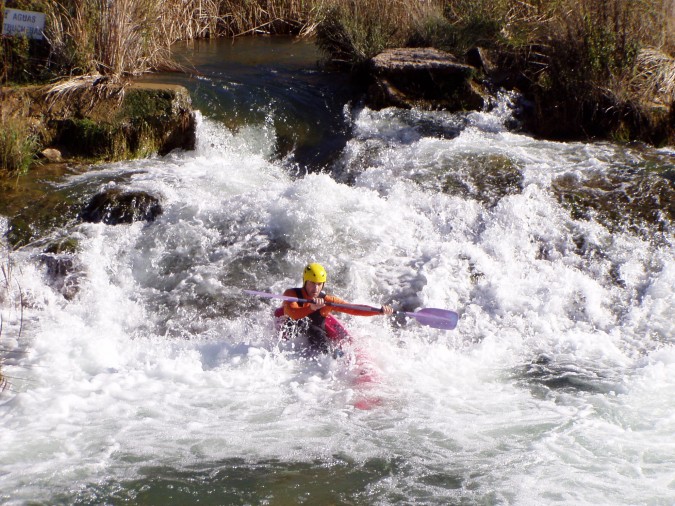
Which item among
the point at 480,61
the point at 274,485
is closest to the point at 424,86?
the point at 480,61

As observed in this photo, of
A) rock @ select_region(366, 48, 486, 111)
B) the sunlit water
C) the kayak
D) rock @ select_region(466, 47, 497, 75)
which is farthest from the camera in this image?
rock @ select_region(466, 47, 497, 75)

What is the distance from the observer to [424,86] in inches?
333

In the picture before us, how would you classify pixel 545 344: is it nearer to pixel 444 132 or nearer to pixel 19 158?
pixel 444 132

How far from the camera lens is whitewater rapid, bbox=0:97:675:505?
12.4 ft

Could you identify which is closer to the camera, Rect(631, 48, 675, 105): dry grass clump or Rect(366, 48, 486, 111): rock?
Rect(631, 48, 675, 105): dry grass clump

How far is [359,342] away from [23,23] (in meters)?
5.24

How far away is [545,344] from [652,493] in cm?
173

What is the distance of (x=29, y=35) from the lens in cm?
777

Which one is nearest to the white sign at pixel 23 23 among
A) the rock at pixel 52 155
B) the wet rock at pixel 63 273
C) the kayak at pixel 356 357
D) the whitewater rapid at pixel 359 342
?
the rock at pixel 52 155

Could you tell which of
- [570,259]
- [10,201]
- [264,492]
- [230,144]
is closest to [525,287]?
[570,259]

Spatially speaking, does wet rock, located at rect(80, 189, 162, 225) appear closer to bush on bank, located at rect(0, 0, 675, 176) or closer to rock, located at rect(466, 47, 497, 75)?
bush on bank, located at rect(0, 0, 675, 176)

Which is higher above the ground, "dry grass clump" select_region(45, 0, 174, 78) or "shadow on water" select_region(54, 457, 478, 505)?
"dry grass clump" select_region(45, 0, 174, 78)

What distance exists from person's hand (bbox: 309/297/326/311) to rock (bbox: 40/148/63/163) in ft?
11.5

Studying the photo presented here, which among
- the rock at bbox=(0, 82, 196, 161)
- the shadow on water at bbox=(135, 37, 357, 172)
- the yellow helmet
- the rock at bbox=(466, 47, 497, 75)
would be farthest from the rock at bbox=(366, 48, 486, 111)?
the yellow helmet
